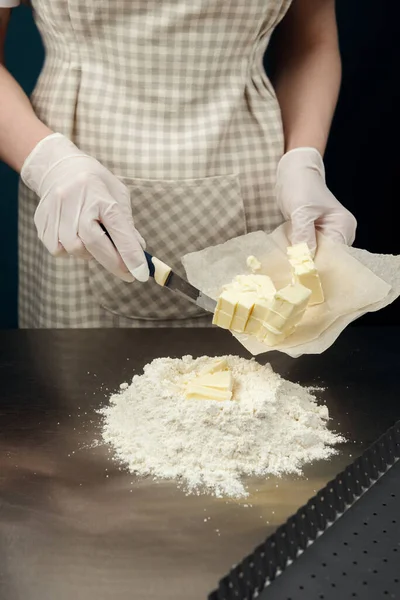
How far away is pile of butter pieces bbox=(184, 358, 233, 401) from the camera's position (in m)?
1.26

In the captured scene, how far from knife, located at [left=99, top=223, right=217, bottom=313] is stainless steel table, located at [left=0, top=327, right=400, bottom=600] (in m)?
0.15

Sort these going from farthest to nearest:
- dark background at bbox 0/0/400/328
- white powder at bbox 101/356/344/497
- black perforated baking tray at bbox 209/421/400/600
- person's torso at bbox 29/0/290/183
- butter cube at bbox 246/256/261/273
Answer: dark background at bbox 0/0/400/328 < person's torso at bbox 29/0/290/183 < butter cube at bbox 246/256/261/273 < white powder at bbox 101/356/344/497 < black perforated baking tray at bbox 209/421/400/600

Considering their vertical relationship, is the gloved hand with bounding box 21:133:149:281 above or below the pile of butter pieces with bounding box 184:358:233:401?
above

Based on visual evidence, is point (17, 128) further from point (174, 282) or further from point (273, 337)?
point (273, 337)

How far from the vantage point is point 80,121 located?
1.69m

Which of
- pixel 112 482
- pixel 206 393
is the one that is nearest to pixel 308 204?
pixel 206 393

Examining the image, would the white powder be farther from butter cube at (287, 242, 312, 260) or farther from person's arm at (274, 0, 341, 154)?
person's arm at (274, 0, 341, 154)

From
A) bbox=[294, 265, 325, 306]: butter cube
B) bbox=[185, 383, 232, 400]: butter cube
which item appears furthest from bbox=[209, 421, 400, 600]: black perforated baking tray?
bbox=[294, 265, 325, 306]: butter cube

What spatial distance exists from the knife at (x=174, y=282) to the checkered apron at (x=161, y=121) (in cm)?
29

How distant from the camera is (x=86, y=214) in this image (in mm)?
1420

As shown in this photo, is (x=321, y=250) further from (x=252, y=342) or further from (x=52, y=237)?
(x=52, y=237)

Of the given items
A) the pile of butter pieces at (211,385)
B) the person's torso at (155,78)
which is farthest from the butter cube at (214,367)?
the person's torso at (155,78)

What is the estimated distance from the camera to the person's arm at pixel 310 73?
72.1 inches

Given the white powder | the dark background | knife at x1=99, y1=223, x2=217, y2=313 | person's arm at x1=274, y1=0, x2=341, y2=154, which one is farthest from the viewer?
the dark background
